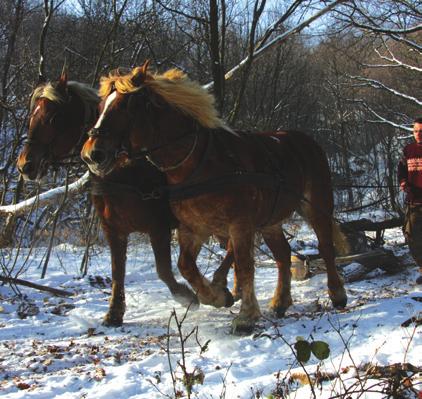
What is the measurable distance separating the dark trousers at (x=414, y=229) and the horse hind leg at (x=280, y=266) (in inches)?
56.7

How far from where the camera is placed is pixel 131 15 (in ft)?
35.2

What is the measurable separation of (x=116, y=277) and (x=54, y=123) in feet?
5.34

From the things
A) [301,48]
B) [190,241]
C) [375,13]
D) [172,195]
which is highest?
[301,48]

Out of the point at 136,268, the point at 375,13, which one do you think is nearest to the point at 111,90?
the point at 136,268

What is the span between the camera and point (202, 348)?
2369 mm

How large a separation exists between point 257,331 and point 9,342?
2242 mm

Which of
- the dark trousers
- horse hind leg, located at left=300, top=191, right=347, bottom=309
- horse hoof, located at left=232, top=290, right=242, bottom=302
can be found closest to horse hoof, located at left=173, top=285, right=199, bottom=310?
horse hoof, located at left=232, top=290, right=242, bottom=302

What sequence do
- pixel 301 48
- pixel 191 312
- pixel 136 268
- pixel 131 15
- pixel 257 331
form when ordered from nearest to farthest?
1. pixel 257 331
2. pixel 191 312
3. pixel 136 268
4. pixel 131 15
5. pixel 301 48

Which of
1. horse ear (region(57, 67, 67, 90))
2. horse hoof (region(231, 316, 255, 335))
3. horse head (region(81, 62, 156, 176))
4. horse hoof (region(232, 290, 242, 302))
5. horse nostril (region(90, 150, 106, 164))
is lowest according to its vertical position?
horse hoof (region(232, 290, 242, 302))

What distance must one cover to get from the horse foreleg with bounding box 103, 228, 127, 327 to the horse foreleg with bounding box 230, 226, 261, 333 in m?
1.27

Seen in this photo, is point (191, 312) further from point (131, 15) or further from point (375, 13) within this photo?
point (375, 13)

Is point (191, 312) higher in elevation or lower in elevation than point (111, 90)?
lower

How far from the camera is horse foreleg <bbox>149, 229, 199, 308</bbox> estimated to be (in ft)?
15.6

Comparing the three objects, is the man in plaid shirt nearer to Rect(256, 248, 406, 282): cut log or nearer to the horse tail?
the horse tail
